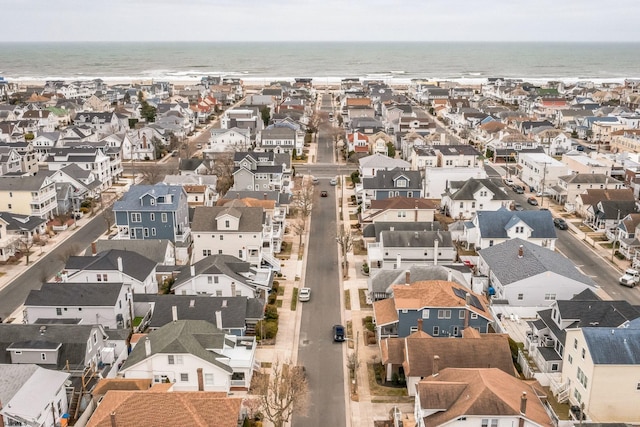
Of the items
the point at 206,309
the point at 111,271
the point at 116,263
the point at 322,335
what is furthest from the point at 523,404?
the point at 116,263

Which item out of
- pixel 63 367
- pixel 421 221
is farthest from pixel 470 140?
pixel 63 367

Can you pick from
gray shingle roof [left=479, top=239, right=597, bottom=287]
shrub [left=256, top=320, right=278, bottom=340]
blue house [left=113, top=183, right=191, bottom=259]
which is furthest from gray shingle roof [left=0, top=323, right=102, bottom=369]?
gray shingle roof [left=479, top=239, right=597, bottom=287]

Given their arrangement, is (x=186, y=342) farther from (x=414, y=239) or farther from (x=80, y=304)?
(x=414, y=239)

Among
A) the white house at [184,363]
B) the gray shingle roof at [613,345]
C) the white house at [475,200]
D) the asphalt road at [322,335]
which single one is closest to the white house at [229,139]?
the asphalt road at [322,335]

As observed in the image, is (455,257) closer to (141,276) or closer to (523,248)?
(523,248)

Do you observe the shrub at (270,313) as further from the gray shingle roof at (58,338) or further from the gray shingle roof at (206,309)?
the gray shingle roof at (58,338)

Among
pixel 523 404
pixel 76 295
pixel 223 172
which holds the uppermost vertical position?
pixel 223 172

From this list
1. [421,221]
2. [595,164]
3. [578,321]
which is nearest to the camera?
[578,321]
